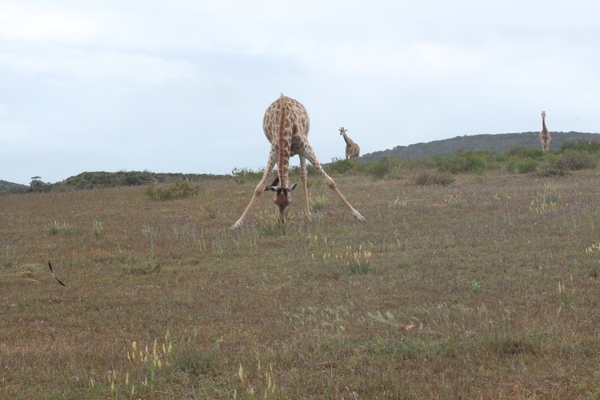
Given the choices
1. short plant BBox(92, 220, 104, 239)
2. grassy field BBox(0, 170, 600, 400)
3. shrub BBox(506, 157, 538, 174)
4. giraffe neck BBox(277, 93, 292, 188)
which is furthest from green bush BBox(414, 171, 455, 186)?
short plant BBox(92, 220, 104, 239)

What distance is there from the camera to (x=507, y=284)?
22.9 feet

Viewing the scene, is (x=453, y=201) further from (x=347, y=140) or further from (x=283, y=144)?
(x=347, y=140)

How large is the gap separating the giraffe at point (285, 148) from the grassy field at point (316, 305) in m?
0.42

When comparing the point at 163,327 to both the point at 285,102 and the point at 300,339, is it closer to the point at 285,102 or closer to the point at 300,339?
the point at 300,339

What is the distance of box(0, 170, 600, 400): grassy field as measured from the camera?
4.48 meters

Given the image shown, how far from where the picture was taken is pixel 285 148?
40.2ft

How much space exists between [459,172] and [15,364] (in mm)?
19692

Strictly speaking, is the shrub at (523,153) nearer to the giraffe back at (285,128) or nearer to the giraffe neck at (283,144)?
the giraffe back at (285,128)

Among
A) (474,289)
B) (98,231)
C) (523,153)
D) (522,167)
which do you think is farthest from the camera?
(523,153)

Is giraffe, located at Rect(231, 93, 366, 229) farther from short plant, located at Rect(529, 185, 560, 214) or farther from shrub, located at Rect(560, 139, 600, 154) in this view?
shrub, located at Rect(560, 139, 600, 154)

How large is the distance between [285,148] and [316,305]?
5.85 m

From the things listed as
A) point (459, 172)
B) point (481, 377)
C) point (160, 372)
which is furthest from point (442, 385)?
point (459, 172)

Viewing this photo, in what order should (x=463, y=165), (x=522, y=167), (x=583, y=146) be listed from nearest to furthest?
1. (x=522, y=167)
2. (x=463, y=165)
3. (x=583, y=146)

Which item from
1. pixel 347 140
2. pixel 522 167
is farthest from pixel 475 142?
pixel 522 167
